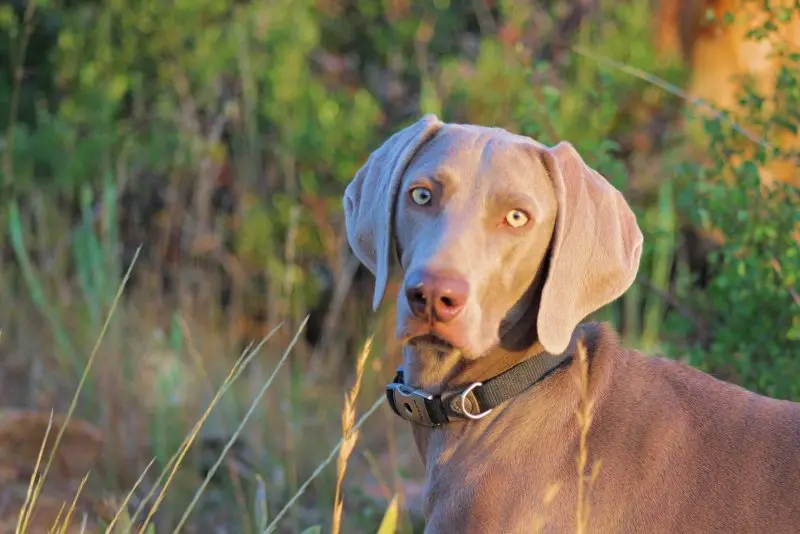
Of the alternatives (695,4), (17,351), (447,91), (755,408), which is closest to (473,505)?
(755,408)

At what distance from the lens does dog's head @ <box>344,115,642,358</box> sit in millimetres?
2824

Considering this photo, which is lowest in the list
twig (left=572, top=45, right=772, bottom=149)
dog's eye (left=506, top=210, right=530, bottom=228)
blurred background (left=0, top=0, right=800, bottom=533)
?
blurred background (left=0, top=0, right=800, bottom=533)

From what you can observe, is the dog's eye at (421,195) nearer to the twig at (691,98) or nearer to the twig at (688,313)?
the twig at (691,98)

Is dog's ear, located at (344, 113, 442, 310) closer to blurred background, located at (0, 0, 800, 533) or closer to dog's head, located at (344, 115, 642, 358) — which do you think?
dog's head, located at (344, 115, 642, 358)

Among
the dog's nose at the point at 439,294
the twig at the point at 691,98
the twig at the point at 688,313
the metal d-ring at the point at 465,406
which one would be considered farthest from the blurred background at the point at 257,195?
the dog's nose at the point at 439,294

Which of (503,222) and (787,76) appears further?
(787,76)

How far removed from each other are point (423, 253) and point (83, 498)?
2372 millimetres

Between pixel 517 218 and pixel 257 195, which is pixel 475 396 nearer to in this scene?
pixel 517 218

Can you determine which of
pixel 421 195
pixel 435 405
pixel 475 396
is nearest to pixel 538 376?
pixel 475 396

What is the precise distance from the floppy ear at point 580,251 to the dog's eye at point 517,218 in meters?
0.09

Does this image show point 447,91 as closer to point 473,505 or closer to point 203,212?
point 203,212

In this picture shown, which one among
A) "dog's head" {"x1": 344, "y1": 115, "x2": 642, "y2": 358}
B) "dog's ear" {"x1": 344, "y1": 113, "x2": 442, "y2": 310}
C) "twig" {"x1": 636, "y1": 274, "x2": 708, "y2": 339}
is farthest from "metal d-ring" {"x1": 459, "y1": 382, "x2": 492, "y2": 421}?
"twig" {"x1": 636, "y1": 274, "x2": 708, "y2": 339}

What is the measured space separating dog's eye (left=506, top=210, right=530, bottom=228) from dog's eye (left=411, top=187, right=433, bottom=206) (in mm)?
226

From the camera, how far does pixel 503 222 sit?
9.77ft
